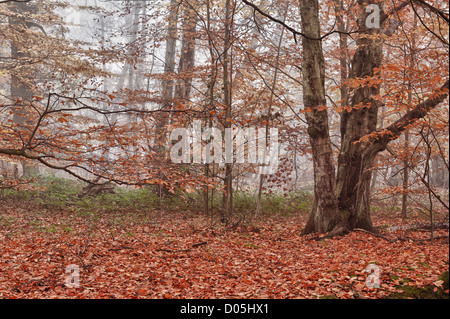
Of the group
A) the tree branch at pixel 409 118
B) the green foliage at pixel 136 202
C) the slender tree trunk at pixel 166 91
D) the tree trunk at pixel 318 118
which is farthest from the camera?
the green foliage at pixel 136 202

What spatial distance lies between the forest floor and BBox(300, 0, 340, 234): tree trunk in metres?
0.67

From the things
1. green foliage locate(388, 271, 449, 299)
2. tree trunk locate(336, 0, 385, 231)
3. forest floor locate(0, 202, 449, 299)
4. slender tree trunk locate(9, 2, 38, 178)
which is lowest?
forest floor locate(0, 202, 449, 299)

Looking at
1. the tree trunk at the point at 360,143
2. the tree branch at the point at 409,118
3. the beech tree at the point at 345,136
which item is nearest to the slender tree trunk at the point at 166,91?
the beech tree at the point at 345,136

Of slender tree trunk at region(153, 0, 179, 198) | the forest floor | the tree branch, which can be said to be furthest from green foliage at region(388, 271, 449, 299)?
slender tree trunk at region(153, 0, 179, 198)

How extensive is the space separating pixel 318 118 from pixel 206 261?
12.1 ft

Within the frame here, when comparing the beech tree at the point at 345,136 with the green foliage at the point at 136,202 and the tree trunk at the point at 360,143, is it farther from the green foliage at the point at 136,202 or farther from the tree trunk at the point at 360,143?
the green foliage at the point at 136,202

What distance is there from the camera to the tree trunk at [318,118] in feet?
23.3

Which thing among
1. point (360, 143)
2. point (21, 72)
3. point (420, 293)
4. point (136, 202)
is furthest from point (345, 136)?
point (21, 72)

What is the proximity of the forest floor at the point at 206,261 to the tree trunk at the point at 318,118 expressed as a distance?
0.67 meters

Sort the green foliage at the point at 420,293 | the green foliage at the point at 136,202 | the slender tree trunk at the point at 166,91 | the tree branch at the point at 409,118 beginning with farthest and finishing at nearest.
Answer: the green foliage at the point at 136,202 < the slender tree trunk at the point at 166,91 < the tree branch at the point at 409,118 < the green foliage at the point at 420,293

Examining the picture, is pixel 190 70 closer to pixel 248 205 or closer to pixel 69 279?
pixel 248 205

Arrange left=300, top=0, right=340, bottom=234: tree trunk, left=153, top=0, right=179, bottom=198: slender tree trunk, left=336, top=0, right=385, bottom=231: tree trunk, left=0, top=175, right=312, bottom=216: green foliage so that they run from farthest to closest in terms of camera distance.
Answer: left=0, top=175, right=312, bottom=216: green foliage, left=153, top=0, right=179, bottom=198: slender tree trunk, left=336, top=0, right=385, bottom=231: tree trunk, left=300, top=0, right=340, bottom=234: tree trunk

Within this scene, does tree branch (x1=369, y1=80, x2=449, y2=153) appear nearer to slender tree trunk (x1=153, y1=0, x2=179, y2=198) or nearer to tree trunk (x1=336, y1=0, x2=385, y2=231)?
tree trunk (x1=336, y1=0, x2=385, y2=231)

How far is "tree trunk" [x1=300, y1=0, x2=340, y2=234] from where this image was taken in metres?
7.09
